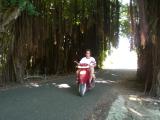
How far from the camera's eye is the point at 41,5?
764 inches

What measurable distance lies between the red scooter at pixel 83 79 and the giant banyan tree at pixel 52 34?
310 cm

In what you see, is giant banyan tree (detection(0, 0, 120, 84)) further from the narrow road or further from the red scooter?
the red scooter

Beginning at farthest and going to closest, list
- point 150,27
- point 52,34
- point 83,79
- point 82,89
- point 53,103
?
1. point 52,34
2. point 150,27
3. point 83,79
4. point 82,89
5. point 53,103

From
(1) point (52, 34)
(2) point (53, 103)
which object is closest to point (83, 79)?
(2) point (53, 103)

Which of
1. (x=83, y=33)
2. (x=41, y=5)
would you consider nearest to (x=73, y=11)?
(x=83, y=33)

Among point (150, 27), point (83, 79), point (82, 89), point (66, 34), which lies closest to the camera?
point (82, 89)

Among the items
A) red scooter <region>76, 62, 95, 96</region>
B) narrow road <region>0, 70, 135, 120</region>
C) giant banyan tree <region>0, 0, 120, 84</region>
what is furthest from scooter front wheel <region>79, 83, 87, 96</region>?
giant banyan tree <region>0, 0, 120, 84</region>

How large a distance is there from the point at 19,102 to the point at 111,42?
55.3 feet

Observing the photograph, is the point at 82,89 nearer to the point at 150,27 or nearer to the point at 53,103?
the point at 53,103

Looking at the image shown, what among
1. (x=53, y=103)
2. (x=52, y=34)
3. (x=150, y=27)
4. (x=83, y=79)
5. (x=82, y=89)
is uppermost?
(x=52, y=34)

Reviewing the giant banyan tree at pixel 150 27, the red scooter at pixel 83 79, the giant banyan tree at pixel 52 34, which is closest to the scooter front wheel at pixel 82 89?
the red scooter at pixel 83 79

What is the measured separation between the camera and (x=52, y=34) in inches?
888

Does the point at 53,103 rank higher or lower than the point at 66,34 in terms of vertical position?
lower

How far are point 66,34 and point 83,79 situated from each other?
452 inches
